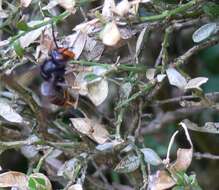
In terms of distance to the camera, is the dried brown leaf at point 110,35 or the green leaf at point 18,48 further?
the green leaf at point 18,48

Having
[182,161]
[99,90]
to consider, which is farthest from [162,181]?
[99,90]

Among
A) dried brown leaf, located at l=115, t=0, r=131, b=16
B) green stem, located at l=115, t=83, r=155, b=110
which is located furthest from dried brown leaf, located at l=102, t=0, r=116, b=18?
green stem, located at l=115, t=83, r=155, b=110

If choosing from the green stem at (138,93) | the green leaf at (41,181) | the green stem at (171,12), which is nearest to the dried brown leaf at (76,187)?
the green leaf at (41,181)

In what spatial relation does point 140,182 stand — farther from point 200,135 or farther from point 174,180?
point 200,135

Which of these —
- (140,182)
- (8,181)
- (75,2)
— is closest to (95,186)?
(140,182)

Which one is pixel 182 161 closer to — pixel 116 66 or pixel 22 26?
pixel 116 66

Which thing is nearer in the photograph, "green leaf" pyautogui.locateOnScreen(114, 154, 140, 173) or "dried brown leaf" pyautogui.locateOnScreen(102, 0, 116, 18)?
"dried brown leaf" pyautogui.locateOnScreen(102, 0, 116, 18)

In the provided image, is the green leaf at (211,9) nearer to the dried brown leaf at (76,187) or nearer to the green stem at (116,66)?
the green stem at (116,66)

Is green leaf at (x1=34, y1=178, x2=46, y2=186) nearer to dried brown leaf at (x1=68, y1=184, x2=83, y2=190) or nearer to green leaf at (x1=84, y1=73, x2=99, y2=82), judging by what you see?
dried brown leaf at (x1=68, y1=184, x2=83, y2=190)
